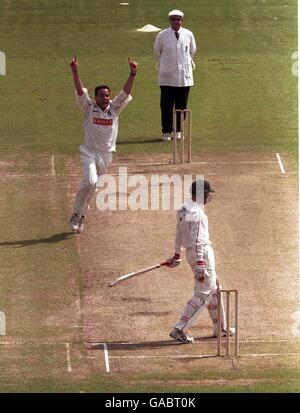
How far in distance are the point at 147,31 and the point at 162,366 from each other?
59.0 ft

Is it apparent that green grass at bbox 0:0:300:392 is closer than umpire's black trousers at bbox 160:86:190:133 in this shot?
Yes

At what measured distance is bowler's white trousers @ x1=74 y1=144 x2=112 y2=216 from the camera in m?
24.5

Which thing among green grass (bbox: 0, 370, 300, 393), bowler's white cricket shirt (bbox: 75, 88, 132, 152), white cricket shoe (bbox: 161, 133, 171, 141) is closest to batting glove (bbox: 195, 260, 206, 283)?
green grass (bbox: 0, 370, 300, 393)

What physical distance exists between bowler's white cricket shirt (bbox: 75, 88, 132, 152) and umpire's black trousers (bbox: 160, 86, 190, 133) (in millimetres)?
Answer: 4428

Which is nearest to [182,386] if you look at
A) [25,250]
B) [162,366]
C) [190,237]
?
[162,366]

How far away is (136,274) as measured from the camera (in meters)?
21.4

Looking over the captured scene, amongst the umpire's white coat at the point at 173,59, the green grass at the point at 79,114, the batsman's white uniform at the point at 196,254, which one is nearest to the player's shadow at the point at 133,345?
the batsman's white uniform at the point at 196,254

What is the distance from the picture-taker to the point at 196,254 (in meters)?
20.5

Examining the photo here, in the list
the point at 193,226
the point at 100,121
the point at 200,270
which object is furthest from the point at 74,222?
the point at 200,270

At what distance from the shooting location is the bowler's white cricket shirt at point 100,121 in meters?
24.6
